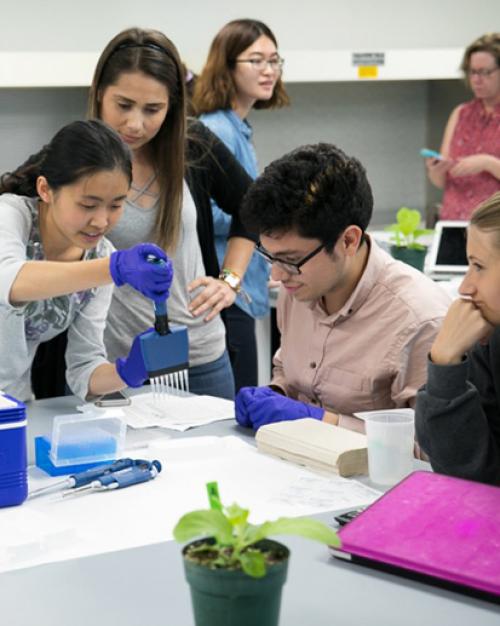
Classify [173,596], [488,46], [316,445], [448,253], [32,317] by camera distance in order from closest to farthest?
[173,596] → [316,445] → [32,317] → [448,253] → [488,46]

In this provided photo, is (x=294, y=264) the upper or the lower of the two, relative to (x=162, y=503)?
upper

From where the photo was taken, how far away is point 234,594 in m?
0.91

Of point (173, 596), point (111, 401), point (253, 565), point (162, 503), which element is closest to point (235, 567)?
point (253, 565)

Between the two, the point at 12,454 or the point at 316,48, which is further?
the point at 316,48

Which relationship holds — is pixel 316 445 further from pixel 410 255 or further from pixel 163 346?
pixel 410 255

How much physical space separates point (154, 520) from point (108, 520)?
7 centimetres

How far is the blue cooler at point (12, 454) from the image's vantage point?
1.53m

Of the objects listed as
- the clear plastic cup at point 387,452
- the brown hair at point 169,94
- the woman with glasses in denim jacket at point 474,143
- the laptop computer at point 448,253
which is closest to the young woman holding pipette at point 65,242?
the brown hair at point 169,94

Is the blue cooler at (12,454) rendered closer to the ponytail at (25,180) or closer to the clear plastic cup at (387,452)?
the clear plastic cup at (387,452)

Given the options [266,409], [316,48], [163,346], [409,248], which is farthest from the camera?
[316,48]

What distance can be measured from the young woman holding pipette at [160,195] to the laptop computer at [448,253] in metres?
1.47

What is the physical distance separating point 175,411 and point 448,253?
2.05 metres

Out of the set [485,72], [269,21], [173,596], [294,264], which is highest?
[269,21]

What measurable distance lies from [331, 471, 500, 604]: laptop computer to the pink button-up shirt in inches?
20.1
